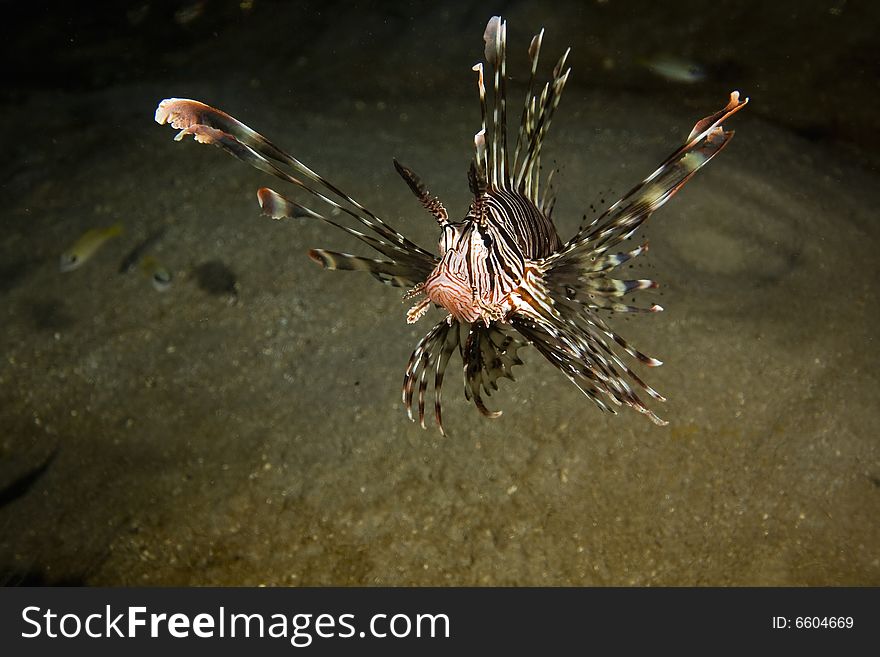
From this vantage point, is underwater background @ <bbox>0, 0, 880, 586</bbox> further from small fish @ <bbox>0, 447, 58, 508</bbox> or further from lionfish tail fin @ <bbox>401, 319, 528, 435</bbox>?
lionfish tail fin @ <bbox>401, 319, 528, 435</bbox>

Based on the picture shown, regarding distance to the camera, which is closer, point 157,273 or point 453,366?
point 453,366

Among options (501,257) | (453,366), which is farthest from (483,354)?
(453,366)

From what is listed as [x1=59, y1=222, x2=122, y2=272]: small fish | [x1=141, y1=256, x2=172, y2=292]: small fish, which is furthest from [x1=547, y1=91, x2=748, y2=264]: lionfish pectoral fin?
[x1=59, y1=222, x2=122, y2=272]: small fish

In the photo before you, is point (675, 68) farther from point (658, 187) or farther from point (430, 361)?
point (430, 361)
